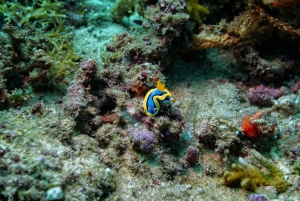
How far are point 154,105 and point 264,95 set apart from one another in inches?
100

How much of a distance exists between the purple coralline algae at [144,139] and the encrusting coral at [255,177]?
117 cm

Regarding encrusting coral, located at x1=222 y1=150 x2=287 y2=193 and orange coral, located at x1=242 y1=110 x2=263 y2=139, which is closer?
encrusting coral, located at x1=222 y1=150 x2=287 y2=193

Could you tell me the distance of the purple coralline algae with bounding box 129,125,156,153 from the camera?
382 cm

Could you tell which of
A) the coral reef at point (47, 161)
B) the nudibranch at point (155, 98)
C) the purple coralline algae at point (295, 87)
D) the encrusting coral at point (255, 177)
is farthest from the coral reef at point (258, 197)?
the purple coralline algae at point (295, 87)

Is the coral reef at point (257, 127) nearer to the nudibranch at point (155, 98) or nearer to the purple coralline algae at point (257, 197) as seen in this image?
the purple coralline algae at point (257, 197)

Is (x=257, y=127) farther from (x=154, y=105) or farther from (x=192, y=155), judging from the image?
(x=154, y=105)

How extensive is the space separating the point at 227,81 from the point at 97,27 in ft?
11.2

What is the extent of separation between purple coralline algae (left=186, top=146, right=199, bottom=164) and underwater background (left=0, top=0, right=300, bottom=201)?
34 mm

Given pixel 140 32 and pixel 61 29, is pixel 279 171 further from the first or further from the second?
pixel 61 29

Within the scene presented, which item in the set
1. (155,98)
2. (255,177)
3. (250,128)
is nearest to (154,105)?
(155,98)

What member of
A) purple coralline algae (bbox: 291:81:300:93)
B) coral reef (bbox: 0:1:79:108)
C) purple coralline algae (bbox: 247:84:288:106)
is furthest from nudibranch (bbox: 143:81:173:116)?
purple coralline algae (bbox: 291:81:300:93)

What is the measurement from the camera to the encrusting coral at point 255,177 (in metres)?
3.75

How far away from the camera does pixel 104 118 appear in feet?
14.2

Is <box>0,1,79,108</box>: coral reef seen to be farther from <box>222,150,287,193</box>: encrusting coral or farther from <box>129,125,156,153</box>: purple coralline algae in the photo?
<box>222,150,287,193</box>: encrusting coral
